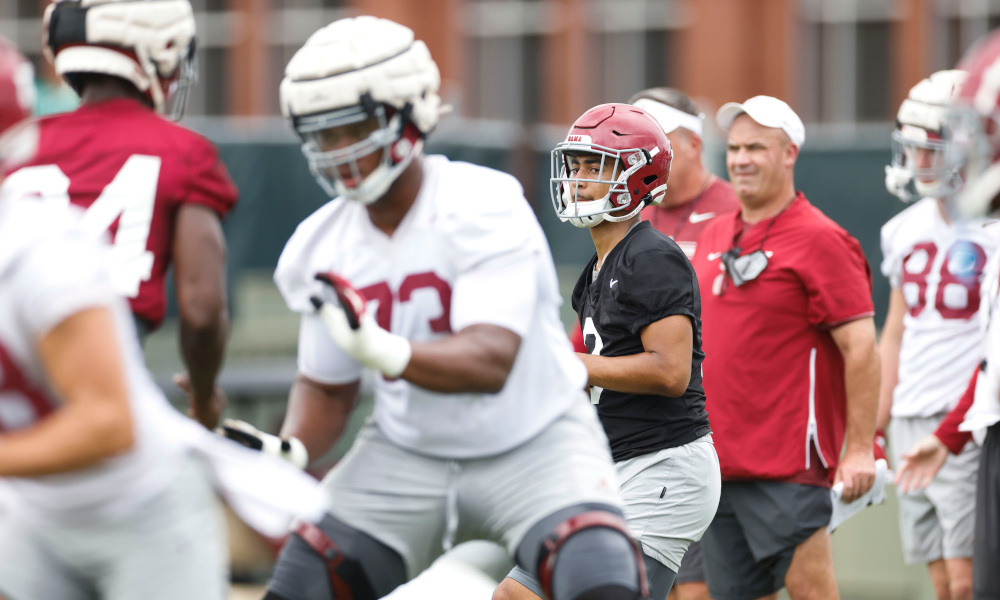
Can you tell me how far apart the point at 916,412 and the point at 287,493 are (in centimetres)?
398

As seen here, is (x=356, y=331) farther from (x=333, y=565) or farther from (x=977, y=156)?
(x=977, y=156)

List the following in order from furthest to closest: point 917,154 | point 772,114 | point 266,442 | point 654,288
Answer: point 917,154 < point 772,114 < point 654,288 < point 266,442

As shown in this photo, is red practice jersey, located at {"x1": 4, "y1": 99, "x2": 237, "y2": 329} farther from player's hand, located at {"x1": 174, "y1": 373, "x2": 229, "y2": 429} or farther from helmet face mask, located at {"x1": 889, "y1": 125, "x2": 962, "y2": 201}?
helmet face mask, located at {"x1": 889, "y1": 125, "x2": 962, "y2": 201}

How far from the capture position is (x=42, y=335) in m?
2.45

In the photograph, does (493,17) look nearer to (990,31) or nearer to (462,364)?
(990,31)

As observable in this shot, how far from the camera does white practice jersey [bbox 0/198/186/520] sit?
8.08 feet

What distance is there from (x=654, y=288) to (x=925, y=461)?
72.0 inches

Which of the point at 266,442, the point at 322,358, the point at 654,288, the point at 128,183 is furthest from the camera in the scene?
the point at 654,288

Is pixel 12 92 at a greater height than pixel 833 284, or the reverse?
pixel 12 92

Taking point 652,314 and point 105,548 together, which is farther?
point 652,314

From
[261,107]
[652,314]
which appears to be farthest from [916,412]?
[261,107]

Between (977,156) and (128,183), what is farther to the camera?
(128,183)

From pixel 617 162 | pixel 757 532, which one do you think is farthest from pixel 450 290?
pixel 757 532

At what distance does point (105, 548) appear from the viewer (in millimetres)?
2688
